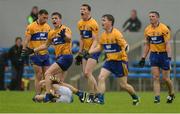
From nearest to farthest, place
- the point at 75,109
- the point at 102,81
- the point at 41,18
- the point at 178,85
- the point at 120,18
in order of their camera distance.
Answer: the point at 75,109, the point at 102,81, the point at 41,18, the point at 178,85, the point at 120,18

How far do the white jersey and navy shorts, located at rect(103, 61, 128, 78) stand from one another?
4.10 feet

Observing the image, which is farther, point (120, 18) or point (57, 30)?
point (120, 18)

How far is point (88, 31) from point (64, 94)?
2157 millimetres

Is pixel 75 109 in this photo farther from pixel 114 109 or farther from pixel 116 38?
pixel 116 38

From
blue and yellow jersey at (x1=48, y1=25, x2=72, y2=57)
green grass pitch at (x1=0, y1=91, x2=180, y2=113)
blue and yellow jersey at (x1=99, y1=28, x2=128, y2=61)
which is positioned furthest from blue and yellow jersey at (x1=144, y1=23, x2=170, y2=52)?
blue and yellow jersey at (x1=48, y1=25, x2=72, y2=57)

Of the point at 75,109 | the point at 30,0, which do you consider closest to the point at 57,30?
the point at 75,109

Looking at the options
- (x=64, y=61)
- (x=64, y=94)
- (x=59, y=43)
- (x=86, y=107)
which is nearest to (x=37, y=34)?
(x=59, y=43)

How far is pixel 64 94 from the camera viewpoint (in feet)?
73.6

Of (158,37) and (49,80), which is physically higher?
(158,37)

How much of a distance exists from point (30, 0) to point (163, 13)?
5.46 meters

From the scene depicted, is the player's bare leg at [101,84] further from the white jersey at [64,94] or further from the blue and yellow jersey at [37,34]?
the blue and yellow jersey at [37,34]

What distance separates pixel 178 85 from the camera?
3288 centimetres

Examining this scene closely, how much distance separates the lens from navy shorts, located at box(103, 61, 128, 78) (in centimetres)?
2177

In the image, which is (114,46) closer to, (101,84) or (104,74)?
(104,74)
